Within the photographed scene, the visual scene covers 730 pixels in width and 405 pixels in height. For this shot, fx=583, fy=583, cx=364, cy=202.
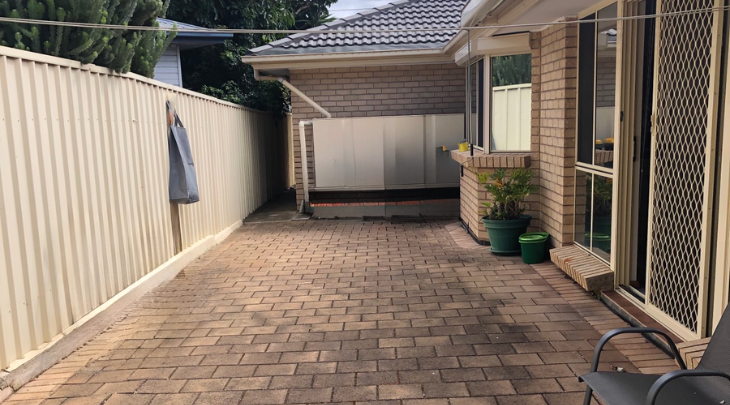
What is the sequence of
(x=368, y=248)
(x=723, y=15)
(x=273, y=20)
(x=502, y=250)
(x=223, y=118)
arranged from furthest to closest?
(x=273, y=20) → (x=223, y=118) → (x=368, y=248) → (x=502, y=250) → (x=723, y=15)

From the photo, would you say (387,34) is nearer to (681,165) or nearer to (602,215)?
(602,215)

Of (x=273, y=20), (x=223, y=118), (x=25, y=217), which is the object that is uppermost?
(x=273, y=20)

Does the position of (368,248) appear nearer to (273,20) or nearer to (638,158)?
(638,158)

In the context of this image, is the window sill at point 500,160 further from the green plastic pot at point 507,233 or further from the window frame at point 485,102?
the green plastic pot at point 507,233

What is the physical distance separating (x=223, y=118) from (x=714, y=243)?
24.2ft

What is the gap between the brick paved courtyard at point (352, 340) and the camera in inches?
137

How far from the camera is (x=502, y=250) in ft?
22.5

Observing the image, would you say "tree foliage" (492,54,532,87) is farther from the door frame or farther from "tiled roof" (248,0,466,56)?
the door frame

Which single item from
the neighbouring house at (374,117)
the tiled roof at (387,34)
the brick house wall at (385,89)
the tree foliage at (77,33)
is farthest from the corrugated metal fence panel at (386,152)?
the tree foliage at (77,33)

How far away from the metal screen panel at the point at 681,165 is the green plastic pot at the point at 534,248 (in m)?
→ 2.08

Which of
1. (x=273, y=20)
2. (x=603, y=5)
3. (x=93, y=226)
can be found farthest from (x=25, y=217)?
(x=273, y=20)

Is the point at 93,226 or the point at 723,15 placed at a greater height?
the point at 723,15

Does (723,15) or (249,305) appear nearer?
(723,15)

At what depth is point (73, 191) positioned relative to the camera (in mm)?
4418
